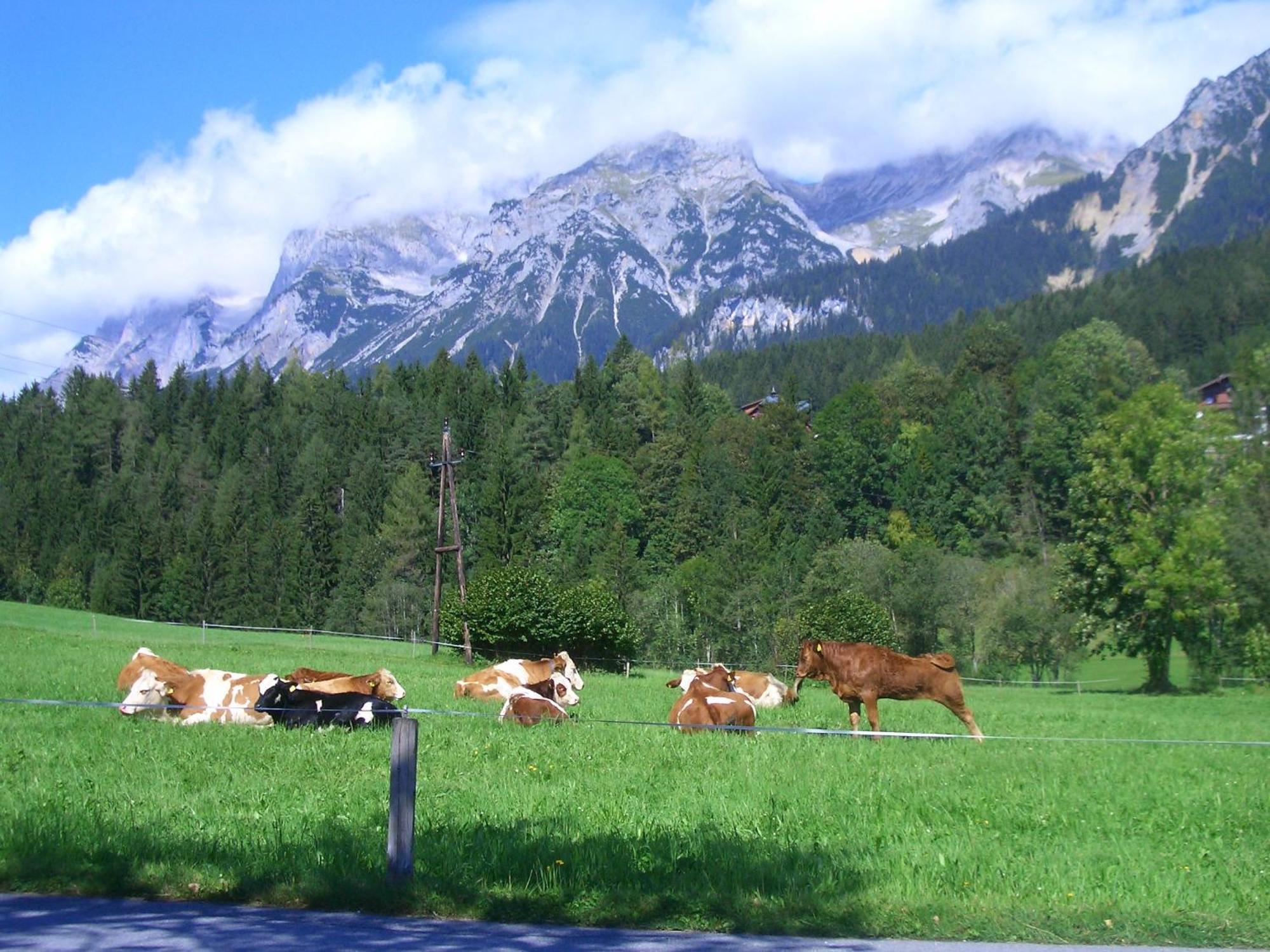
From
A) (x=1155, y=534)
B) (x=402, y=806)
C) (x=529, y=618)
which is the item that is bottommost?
(x=402, y=806)

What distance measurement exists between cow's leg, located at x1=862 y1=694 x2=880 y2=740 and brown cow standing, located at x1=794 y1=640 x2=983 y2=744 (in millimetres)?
27

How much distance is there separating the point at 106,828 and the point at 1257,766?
50.3 ft

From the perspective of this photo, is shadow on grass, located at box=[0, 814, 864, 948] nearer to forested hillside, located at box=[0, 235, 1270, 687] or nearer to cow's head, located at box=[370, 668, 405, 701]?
cow's head, located at box=[370, 668, 405, 701]

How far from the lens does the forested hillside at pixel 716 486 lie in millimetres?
62438

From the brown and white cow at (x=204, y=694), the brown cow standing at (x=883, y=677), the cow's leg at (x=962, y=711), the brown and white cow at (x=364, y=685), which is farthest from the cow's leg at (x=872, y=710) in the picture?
the brown and white cow at (x=204, y=694)

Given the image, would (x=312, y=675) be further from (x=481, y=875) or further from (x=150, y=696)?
(x=481, y=875)

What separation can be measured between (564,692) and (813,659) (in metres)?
8.56

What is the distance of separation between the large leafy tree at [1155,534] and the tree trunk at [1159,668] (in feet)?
0.17

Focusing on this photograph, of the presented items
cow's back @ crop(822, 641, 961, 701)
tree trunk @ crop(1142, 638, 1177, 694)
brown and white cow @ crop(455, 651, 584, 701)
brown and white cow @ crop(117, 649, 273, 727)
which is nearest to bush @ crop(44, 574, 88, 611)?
tree trunk @ crop(1142, 638, 1177, 694)

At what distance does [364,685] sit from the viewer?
22.8 meters

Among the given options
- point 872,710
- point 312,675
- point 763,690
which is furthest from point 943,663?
point 312,675

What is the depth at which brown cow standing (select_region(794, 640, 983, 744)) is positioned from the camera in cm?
1975

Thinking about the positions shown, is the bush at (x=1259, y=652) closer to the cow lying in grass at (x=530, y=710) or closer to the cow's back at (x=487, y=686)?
the cow's back at (x=487, y=686)

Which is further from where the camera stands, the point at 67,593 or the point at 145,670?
the point at 67,593
